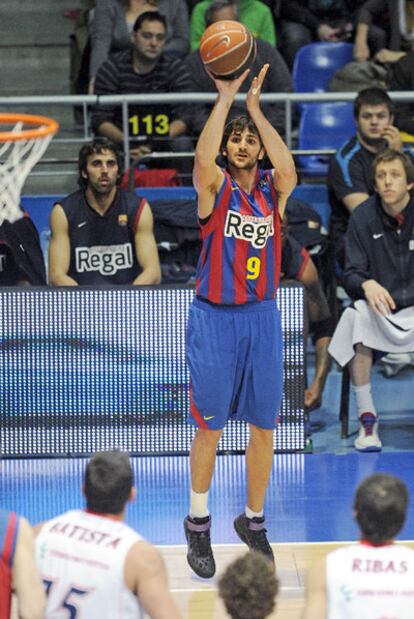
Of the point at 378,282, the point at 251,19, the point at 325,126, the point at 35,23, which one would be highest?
the point at 35,23

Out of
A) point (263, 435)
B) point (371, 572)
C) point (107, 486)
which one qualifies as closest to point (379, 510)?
point (371, 572)

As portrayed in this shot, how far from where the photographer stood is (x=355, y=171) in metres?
9.12

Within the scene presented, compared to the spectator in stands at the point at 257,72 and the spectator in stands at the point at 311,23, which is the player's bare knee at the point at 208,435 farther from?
the spectator in stands at the point at 311,23

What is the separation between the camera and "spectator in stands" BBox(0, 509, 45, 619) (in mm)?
3828

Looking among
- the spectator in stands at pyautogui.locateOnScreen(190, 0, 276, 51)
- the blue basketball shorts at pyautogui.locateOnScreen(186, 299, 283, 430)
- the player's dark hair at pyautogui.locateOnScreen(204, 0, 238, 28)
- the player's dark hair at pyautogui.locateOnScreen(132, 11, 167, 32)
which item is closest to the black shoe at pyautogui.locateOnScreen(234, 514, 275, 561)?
the blue basketball shorts at pyautogui.locateOnScreen(186, 299, 283, 430)

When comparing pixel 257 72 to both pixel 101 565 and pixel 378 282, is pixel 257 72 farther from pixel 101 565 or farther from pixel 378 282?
pixel 101 565

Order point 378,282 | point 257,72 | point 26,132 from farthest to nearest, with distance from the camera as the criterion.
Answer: point 257,72 → point 378,282 → point 26,132

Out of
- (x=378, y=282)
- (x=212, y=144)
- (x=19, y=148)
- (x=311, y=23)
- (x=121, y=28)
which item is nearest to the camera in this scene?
(x=19, y=148)

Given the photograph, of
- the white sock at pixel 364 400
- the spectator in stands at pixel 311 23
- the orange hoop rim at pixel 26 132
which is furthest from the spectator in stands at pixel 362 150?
the orange hoop rim at pixel 26 132

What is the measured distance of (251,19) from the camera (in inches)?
450

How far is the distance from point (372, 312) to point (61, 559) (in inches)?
174

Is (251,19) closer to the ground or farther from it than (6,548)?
farther from it

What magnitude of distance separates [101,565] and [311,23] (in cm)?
904

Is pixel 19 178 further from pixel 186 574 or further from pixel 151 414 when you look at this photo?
pixel 151 414
